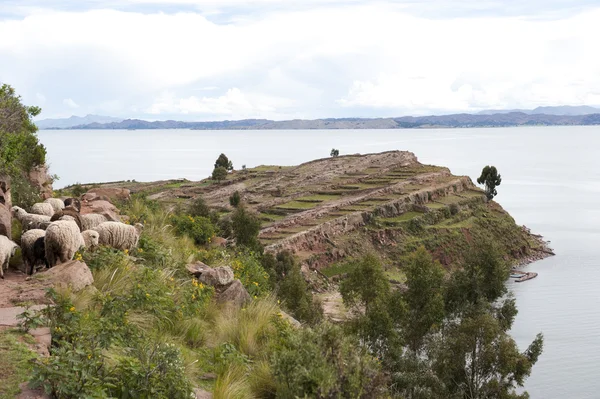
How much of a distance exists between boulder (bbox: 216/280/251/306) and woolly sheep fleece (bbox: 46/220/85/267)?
3.46 m

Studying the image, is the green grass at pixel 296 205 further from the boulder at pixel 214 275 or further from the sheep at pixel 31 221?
the boulder at pixel 214 275

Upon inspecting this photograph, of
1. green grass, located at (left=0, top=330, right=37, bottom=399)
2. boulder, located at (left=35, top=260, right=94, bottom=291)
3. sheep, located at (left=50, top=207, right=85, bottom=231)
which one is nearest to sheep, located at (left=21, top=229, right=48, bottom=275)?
boulder, located at (left=35, top=260, right=94, bottom=291)

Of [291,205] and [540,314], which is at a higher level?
[291,205]

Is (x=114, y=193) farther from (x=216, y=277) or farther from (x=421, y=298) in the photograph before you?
(x=421, y=298)

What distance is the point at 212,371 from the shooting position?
1010 cm

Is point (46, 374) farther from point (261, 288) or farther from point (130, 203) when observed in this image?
point (130, 203)

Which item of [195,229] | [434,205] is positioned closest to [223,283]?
→ [195,229]

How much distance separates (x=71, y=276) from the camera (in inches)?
424

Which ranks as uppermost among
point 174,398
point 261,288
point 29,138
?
point 29,138

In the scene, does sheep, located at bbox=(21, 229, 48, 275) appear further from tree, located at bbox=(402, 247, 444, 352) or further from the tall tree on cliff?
tree, located at bbox=(402, 247, 444, 352)

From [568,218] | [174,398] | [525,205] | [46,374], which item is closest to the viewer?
[46,374]

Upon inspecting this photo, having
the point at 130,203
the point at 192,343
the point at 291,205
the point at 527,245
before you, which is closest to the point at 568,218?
the point at 527,245

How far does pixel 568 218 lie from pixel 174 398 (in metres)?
116

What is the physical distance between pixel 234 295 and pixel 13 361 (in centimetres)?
697
